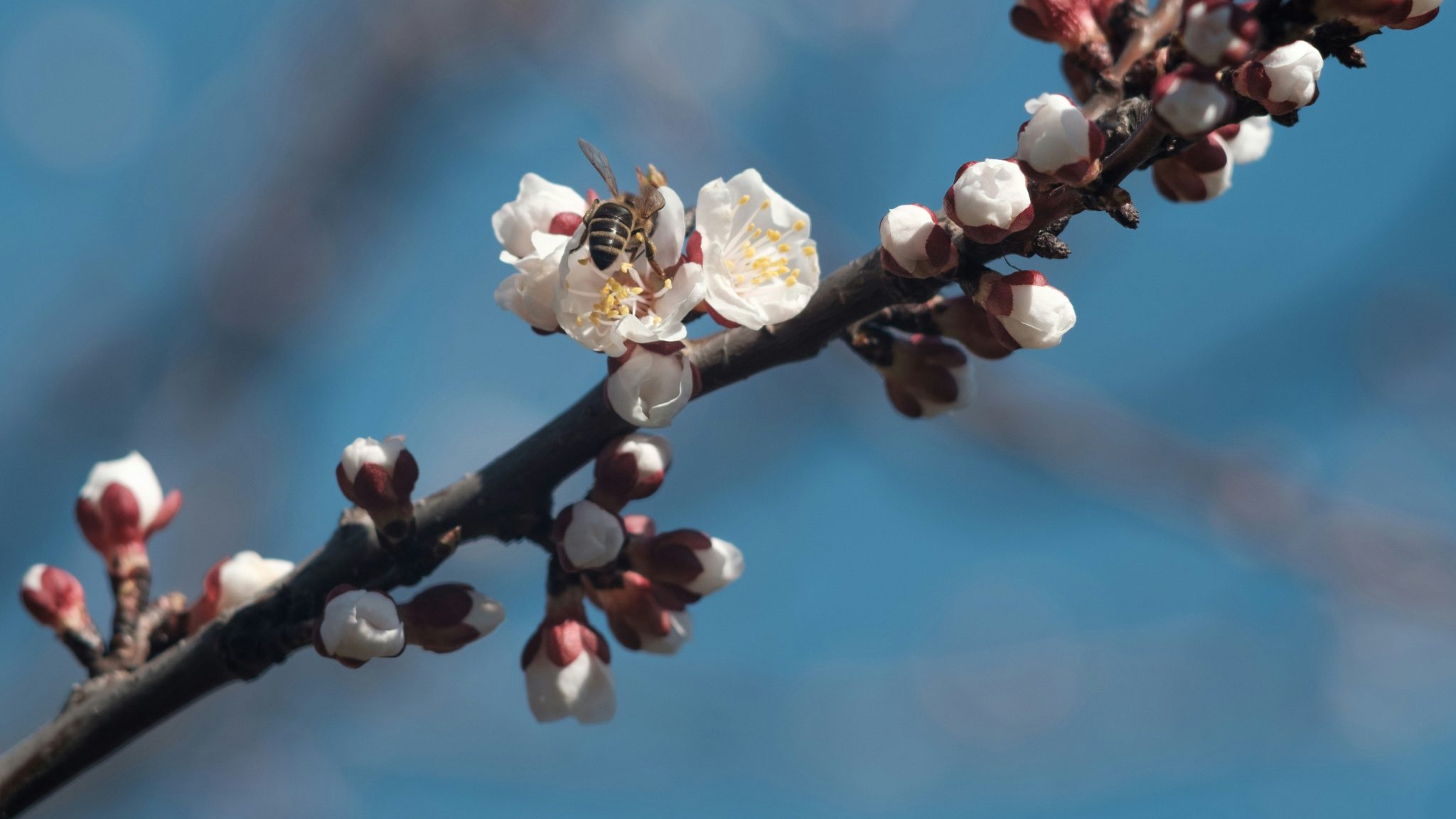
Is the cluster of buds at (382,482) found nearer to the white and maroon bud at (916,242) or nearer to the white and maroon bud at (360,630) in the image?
the white and maroon bud at (360,630)

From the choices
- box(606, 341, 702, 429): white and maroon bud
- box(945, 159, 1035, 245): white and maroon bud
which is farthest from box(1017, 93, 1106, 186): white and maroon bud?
box(606, 341, 702, 429): white and maroon bud

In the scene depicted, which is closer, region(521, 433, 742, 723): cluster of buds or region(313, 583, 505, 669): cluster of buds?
region(313, 583, 505, 669): cluster of buds

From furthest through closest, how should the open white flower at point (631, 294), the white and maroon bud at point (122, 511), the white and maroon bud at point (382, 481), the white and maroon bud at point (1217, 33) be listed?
1. the white and maroon bud at point (122, 511)
2. the white and maroon bud at point (382, 481)
3. the open white flower at point (631, 294)
4. the white and maroon bud at point (1217, 33)

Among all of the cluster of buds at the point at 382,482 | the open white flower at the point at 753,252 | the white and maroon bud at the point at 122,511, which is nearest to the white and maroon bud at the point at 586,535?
the cluster of buds at the point at 382,482

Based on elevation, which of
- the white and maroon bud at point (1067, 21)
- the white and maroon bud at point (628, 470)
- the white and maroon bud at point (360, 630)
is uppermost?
the white and maroon bud at point (1067, 21)

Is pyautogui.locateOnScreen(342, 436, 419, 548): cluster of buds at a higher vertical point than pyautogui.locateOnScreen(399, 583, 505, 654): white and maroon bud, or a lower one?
higher

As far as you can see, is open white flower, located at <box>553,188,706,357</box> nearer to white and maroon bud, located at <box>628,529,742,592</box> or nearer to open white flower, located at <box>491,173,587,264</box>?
open white flower, located at <box>491,173,587,264</box>

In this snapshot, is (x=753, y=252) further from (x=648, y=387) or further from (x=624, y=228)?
(x=648, y=387)
